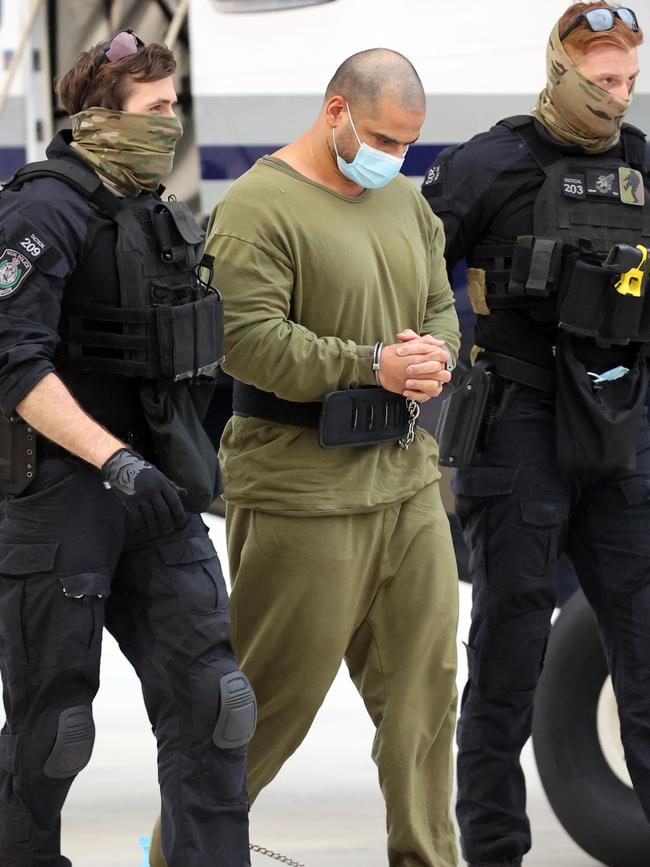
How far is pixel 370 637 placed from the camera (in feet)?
12.2

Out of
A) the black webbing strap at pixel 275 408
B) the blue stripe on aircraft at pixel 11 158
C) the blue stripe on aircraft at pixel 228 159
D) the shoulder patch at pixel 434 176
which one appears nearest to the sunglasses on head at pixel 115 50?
the black webbing strap at pixel 275 408

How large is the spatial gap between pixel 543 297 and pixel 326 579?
79cm

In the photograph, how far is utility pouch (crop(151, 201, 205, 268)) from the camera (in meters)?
Answer: 3.26

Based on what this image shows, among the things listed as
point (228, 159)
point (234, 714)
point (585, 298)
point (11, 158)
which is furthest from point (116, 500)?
point (11, 158)

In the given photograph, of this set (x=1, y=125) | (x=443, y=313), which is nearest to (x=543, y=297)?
(x=443, y=313)

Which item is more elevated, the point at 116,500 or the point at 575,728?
the point at 116,500

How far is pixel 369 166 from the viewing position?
3.51 metres

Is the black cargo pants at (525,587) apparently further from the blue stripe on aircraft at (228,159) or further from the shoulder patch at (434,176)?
the blue stripe on aircraft at (228,159)

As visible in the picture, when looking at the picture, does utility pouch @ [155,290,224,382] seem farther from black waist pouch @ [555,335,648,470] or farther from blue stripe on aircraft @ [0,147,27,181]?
blue stripe on aircraft @ [0,147,27,181]

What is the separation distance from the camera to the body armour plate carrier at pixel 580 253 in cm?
381

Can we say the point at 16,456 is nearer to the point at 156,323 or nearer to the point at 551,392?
the point at 156,323

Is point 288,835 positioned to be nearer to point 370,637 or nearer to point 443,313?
point 370,637

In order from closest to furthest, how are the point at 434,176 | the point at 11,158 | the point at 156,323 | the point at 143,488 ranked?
1. the point at 143,488
2. the point at 156,323
3. the point at 434,176
4. the point at 11,158

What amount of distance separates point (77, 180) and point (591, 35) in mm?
1229
